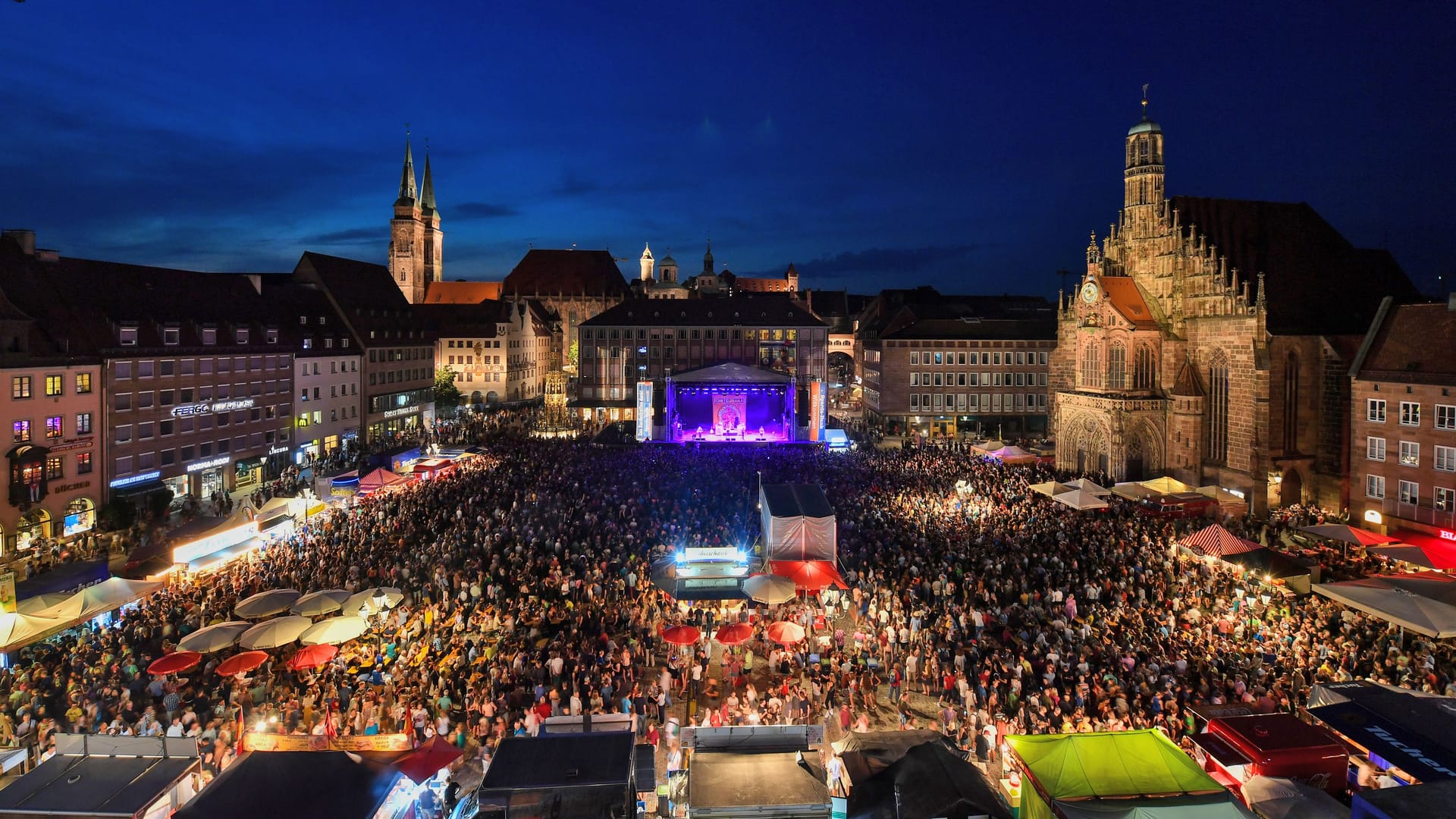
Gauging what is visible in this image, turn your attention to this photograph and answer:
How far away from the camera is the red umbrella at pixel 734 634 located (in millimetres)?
15430

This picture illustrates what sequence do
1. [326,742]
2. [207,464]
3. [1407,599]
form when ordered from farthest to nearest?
[207,464] → [1407,599] → [326,742]

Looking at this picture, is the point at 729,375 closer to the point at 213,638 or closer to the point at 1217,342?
the point at 1217,342

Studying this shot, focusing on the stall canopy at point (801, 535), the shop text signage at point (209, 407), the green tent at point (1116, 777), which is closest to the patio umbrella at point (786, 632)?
the stall canopy at point (801, 535)

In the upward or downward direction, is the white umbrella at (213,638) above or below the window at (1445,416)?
below

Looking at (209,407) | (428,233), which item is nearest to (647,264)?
(428,233)

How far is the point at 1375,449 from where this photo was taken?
2848 cm

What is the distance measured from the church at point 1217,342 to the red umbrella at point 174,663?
122 feet

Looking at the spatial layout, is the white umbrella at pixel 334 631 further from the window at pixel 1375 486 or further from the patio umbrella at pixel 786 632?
the window at pixel 1375 486

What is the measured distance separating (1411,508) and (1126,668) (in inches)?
779

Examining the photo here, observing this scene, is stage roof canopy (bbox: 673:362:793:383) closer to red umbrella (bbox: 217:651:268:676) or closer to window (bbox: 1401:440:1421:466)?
window (bbox: 1401:440:1421:466)

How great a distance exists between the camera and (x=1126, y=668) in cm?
1480

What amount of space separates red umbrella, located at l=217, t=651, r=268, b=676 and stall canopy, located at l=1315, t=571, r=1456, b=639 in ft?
71.6

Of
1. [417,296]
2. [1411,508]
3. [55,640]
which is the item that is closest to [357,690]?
[55,640]

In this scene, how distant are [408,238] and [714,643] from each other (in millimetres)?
94899
